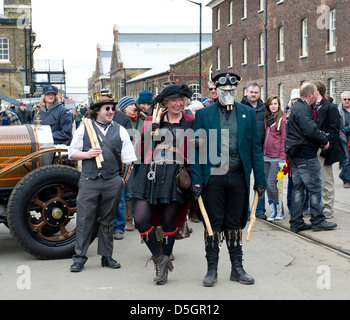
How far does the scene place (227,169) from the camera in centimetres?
527

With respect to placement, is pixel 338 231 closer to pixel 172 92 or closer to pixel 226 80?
pixel 226 80

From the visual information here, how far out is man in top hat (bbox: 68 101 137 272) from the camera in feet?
19.4

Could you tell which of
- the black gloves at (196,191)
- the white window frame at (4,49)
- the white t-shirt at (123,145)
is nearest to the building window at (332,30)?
the white t-shirt at (123,145)

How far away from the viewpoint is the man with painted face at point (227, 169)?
17.3 ft

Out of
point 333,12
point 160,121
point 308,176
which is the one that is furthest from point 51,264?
point 333,12

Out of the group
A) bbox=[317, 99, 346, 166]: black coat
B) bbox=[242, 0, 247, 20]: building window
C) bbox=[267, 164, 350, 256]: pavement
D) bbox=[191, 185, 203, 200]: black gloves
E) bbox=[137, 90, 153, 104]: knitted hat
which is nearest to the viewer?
bbox=[191, 185, 203, 200]: black gloves

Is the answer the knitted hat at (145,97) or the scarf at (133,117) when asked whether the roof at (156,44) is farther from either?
the scarf at (133,117)

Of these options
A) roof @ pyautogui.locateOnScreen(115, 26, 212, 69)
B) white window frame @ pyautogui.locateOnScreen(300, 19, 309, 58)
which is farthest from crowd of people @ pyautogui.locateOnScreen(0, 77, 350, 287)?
roof @ pyautogui.locateOnScreen(115, 26, 212, 69)

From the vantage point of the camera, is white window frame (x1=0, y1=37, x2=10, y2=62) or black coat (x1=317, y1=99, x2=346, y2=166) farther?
white window frame (x1=0, y1=37, x2=10, y2=62)

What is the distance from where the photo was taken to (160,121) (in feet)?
17.8

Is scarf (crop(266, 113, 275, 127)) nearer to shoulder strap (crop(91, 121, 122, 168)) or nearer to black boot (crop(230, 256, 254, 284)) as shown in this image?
shoulder strap (crop(91, 121, 122, 168))

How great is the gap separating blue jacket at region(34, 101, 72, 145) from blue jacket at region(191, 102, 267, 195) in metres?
3.03
